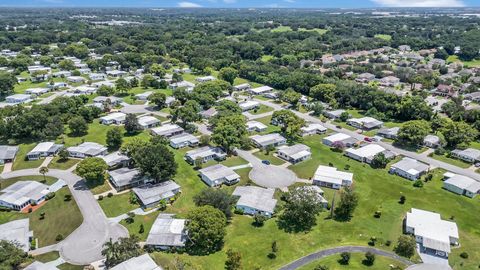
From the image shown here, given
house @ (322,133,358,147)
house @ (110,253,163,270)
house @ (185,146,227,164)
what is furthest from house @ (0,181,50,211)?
house @ (322,133,358,147)

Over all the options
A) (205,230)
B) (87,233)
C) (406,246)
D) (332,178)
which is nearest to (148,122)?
(87,233)

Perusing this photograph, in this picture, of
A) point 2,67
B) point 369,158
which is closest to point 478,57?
point 369,158

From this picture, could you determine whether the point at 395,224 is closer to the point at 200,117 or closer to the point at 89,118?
the point at 200,117

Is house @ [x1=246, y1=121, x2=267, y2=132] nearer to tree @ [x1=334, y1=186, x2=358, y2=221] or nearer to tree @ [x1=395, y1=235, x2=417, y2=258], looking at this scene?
tree @ [x1=334, y1=186, x2=358, y2=221]

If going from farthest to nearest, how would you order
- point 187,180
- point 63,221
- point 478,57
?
point 478,57
point 187,180
point 63,221

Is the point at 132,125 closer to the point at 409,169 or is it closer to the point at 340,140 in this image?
the point at 340,140

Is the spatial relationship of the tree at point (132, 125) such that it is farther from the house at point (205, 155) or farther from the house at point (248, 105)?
the house at point (248, 105)
